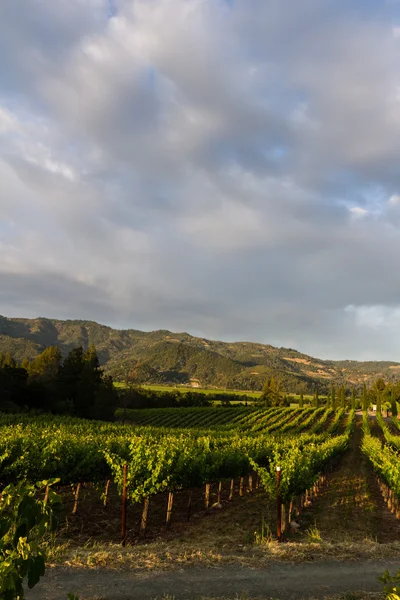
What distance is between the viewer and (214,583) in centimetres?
941

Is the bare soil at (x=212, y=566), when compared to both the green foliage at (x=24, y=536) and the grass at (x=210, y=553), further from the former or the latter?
A: the green foliage at (x=24, y=536)

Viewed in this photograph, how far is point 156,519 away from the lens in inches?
730

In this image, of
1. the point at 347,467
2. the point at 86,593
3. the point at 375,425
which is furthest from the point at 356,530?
the point at 375,425

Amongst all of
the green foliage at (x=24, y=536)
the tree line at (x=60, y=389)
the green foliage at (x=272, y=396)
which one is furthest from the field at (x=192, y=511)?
the green foliage at (x=272, y=396)

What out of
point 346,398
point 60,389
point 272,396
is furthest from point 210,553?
point 346,398

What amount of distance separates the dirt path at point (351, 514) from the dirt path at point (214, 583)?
3.23 metres

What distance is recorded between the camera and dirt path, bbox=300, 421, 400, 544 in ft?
55.0

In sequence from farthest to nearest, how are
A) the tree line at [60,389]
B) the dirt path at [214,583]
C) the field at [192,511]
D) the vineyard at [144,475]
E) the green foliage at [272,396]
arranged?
the green foliage at [272,396], the tree line at [60,389], the vineyard at [144,475], the field at [192,511], the dirt path at [214,583]

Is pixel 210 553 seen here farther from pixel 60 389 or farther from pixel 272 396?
pixel 272 396

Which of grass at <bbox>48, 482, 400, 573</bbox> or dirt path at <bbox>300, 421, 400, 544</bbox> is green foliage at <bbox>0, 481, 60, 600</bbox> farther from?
dirt path at <bbox>300, 421, 400, 544</bbox>

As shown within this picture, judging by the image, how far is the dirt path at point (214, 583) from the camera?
28.9 feet

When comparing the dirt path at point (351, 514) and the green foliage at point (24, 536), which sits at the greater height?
the green foliage at point (24, 536)

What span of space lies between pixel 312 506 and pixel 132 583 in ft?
57.4

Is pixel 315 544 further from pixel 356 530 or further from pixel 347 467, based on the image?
pixel 347 467
